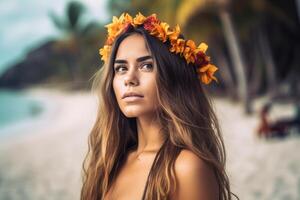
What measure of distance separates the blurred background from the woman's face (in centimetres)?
423

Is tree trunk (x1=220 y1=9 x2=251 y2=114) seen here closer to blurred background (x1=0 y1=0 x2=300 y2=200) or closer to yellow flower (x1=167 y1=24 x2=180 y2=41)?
blurred background (x1=0 y1=0 x2=300 y2=200)

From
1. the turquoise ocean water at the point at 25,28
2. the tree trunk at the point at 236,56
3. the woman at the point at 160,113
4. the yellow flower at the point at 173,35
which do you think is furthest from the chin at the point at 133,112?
the tree trunk at the point at 236,56

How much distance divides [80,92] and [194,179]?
500 centimetres

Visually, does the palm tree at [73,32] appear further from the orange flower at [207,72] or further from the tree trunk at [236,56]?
the orange flower at [207,72]

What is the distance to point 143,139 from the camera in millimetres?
1571

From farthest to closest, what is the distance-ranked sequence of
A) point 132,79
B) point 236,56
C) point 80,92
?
point 236,56
point 80,92
point 132,79

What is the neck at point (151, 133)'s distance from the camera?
151cm

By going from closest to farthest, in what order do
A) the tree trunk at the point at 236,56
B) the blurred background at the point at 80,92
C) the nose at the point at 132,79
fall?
the nose at the point at 132,79 → the blurred background at the point at 80,92 → the tree trunk at the point at 236,56

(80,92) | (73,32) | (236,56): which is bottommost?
(80,92)

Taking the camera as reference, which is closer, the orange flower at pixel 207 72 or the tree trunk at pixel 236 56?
the orange flower at pixel 207 72

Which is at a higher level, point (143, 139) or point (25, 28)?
point (25, 28)

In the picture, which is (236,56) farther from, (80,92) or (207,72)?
(207,72)

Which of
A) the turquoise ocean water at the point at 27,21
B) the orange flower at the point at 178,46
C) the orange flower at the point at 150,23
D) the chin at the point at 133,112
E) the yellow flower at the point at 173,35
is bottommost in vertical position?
the chin at the point at 133,112

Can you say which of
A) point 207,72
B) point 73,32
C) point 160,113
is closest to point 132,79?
point 160,113
